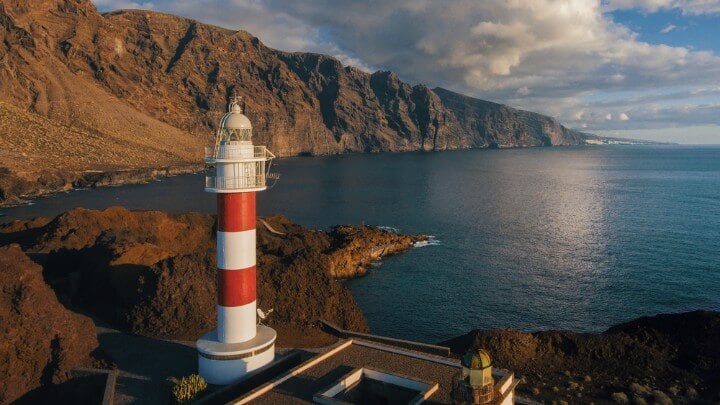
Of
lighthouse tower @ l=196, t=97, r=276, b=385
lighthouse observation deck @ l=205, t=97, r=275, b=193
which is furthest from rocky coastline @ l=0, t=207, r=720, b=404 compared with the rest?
lighthouse observation deck @ l=205, t=97, r=275, b=193

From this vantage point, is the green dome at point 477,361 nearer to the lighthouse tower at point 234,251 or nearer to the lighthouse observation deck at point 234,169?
the lighthouse tower at point 234,251

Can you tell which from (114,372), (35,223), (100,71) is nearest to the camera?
(114,372)

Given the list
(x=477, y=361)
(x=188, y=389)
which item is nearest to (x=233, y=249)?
(x=188, y=389)

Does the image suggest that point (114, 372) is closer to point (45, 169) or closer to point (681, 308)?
point (681, 308)

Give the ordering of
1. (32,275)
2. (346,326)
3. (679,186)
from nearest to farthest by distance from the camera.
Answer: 1. (32,275)
2. (346,326)
3. (679,186)

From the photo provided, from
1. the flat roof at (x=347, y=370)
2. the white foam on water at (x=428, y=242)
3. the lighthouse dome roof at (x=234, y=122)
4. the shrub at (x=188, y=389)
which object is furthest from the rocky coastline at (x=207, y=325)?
the white foam on water at (x=428, y=242)

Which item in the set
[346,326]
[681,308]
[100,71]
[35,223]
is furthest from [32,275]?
[100,71]

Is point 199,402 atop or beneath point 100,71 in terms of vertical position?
beneath
